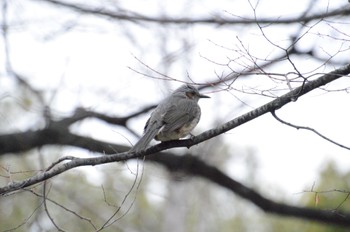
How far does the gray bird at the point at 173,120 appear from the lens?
524 centimetres

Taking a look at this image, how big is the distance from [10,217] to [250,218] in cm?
1342

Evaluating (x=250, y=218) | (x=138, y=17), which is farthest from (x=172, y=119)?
(x=250, y=218)

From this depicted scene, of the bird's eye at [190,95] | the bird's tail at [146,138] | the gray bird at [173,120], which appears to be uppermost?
the bird's eye at [190,95]

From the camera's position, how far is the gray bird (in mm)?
5242

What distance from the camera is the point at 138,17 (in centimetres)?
820

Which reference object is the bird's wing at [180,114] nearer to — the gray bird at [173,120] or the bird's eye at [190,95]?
the gray bird at [173,120]

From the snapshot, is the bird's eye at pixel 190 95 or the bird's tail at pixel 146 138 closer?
the bird's tail at pixel 146 138

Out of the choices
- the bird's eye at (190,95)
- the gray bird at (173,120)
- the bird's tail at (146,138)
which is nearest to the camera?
the bird's tail at (146,138)

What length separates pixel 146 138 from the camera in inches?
198

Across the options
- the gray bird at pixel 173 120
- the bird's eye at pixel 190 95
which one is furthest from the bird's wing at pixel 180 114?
the bird's eye at pixel 190 95

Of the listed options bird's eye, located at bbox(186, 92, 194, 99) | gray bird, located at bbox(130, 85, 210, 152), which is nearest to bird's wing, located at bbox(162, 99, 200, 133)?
gray bird, located at bbox(130, 85, 210, 152)

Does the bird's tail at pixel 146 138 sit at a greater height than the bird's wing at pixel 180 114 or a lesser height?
lesser

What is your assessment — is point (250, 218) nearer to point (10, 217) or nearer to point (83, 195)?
point (83, 195)

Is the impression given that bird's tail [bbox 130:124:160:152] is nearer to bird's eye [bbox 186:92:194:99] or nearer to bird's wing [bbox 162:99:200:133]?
bird's wing [bbox 162:99:200:133]
